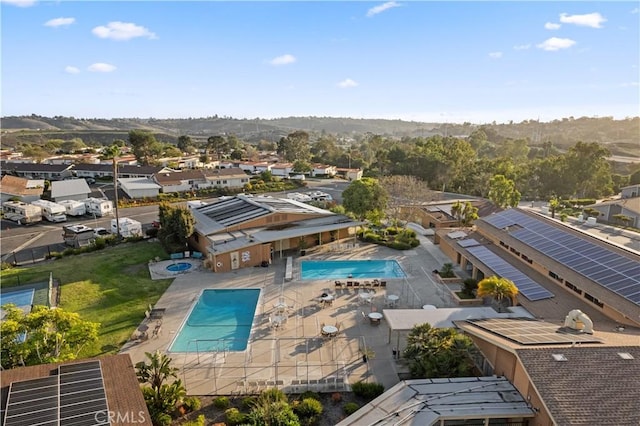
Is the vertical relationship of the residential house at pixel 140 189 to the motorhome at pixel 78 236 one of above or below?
above

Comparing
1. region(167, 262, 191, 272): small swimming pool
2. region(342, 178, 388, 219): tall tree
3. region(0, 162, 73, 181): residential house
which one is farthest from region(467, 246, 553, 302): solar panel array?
region(0, 162, 73, 181): residential house

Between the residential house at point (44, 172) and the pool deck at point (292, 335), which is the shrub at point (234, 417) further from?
the residential house at point (44, 172)

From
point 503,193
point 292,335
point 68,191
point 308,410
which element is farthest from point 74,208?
point 503,193

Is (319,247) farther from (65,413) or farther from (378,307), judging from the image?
(65,413)

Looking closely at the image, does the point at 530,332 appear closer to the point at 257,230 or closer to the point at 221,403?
the point at 221,403

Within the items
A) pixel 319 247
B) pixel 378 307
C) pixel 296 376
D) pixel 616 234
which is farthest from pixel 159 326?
pixel 616 234

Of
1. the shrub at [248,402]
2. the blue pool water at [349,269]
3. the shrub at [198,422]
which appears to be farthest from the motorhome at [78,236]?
the shrub at [248,402]
